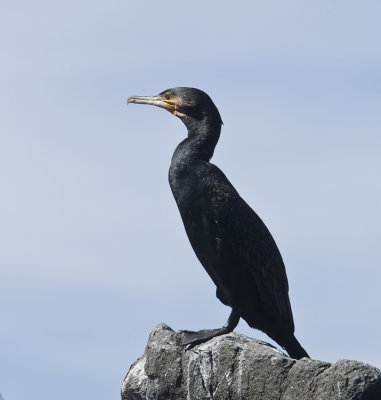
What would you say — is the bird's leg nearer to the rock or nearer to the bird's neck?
the rock

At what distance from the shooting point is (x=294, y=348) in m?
12.7

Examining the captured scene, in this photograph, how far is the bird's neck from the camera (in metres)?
12.8

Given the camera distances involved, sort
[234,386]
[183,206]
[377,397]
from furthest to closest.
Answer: [183,206], [234,386], [377,397]

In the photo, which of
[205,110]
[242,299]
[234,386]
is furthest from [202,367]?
[205,110]

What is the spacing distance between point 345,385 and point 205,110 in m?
3.68

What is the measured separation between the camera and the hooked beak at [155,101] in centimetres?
1345

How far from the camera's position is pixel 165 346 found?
467 inches

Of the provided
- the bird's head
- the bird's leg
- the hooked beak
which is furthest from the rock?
the hooked beak

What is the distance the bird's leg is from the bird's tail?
0.56 metres

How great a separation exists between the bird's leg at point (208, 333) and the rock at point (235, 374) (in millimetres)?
74

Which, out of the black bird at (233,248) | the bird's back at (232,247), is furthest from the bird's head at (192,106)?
the bird's back at (232,247)

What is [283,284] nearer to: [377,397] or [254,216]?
[254,216]

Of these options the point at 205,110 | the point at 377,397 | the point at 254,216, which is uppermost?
the point at 205,110

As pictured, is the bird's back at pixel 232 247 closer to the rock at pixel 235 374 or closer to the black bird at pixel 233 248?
the black bird at pixel 233 248
